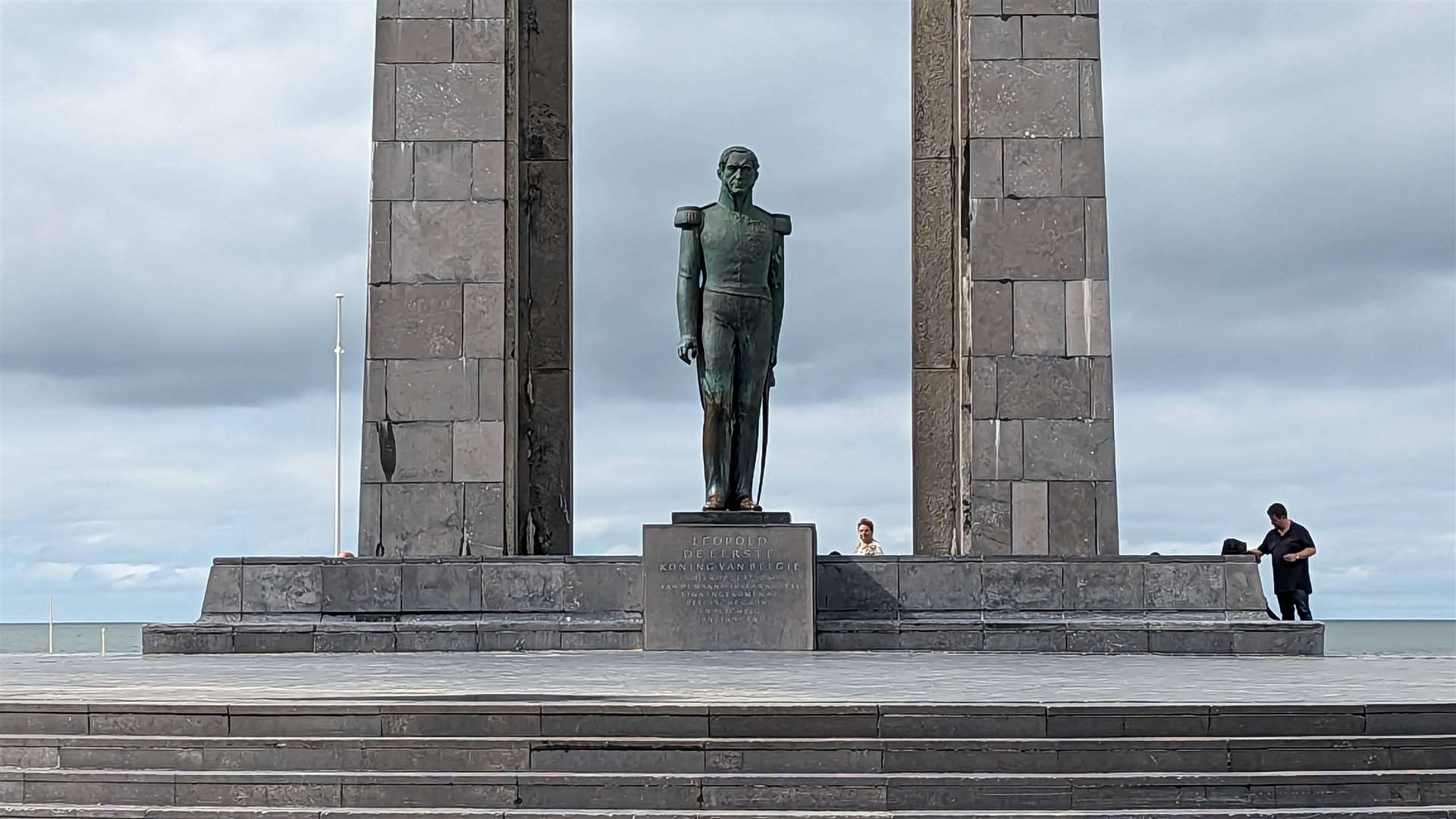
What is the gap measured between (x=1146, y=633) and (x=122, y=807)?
10999 millimetres

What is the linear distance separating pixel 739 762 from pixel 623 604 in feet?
28.6

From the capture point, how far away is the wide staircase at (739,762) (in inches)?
359

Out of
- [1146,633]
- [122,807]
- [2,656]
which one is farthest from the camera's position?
[2,656]

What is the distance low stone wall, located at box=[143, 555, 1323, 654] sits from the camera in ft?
58.0

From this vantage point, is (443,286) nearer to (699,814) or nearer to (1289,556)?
(1289,556)

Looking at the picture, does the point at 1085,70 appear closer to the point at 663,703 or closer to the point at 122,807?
the point at 663,703

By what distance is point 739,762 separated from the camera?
938 cm

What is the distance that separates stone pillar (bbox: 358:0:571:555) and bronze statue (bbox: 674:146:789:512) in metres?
3.14

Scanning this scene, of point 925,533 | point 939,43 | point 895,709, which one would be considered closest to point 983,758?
point 895,709

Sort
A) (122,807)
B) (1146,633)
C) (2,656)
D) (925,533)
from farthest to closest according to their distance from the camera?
(925,533) → (2,656) → (1146,633) → (122,807)

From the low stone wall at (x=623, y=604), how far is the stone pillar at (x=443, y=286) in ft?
6.87

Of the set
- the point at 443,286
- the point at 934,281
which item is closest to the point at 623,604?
the point at 443,286

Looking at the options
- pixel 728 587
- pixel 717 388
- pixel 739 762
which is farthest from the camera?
pixel 717 388

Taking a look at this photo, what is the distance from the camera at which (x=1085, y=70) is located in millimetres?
20672
